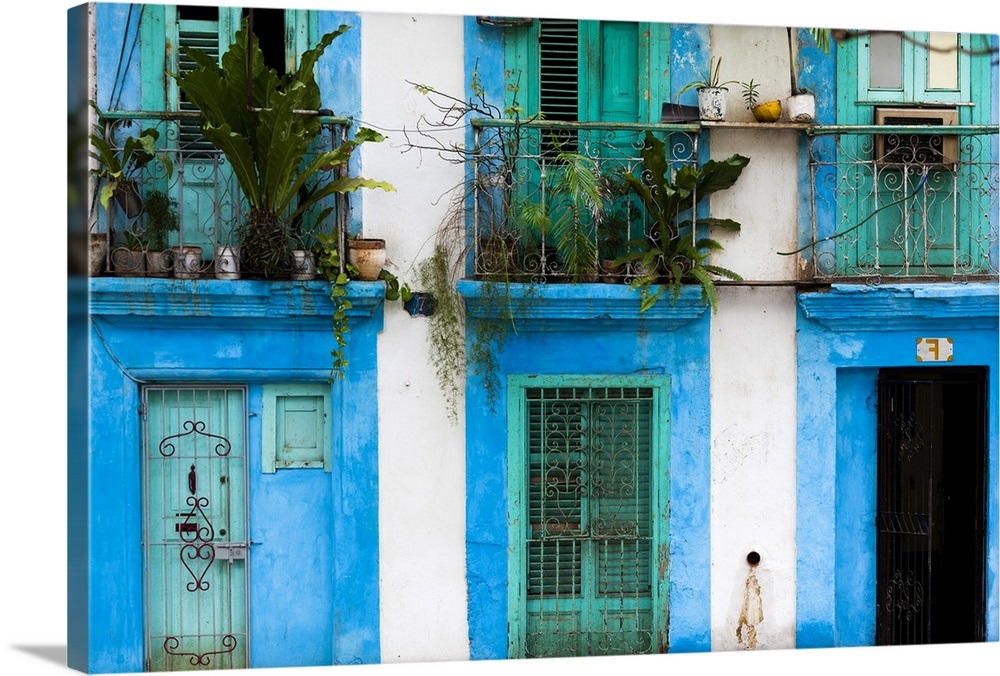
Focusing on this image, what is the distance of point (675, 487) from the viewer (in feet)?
21.0

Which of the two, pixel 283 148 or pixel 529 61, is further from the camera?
pixel 529 61

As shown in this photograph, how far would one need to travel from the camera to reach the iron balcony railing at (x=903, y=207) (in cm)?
641

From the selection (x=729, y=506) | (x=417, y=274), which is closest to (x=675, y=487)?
(x=729, y=506)

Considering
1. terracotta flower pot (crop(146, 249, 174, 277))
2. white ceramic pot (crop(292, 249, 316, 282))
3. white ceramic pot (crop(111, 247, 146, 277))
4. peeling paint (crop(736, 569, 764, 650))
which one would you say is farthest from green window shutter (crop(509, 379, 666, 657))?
white ceramic pot (crop(111, 247, 146, 277))

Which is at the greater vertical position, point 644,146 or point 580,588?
point 644,146

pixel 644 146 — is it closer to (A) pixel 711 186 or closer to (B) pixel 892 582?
(A) pixel 711 186

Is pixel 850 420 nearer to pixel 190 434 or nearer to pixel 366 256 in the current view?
pixel 366 256

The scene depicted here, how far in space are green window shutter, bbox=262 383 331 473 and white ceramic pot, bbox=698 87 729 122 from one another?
7.86 ft

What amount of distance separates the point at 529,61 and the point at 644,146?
740 millimetres

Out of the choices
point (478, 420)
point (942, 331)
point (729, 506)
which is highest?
point (942, 331)

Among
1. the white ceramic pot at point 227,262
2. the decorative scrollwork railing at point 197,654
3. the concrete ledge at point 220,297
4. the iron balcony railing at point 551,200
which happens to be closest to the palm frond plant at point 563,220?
the iron balcony railing at point 551,200

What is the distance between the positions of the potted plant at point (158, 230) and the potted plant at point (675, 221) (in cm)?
226

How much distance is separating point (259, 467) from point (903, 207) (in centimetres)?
358

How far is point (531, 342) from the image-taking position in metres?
6.31
